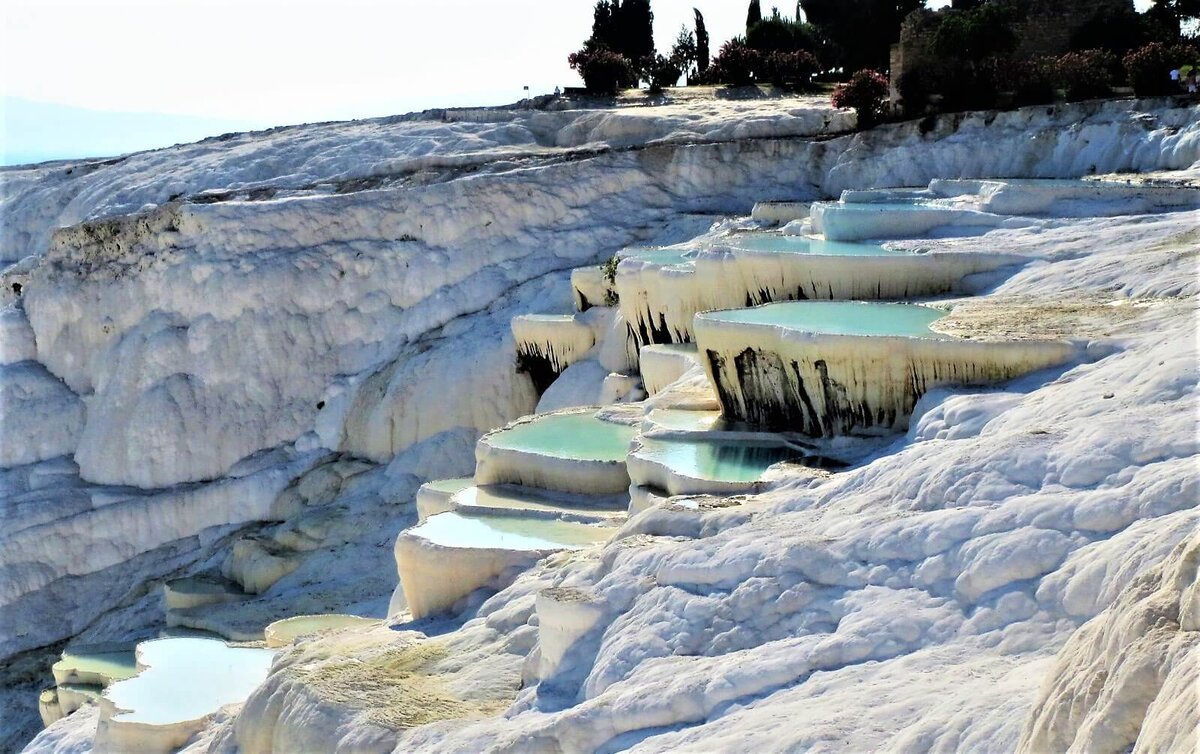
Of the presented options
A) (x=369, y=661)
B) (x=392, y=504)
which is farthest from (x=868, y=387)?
(x=392, y=504)

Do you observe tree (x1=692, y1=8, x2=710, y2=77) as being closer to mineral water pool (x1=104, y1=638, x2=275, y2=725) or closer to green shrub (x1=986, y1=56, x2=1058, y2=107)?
green shrub (x1=986, y1=56, x2=1058, y2=107)

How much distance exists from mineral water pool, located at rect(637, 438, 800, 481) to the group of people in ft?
37.2

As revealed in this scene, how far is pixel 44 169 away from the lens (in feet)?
108

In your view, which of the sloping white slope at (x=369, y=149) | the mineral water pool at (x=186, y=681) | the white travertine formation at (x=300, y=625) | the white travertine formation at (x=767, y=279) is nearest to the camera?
the mineral water pool at (x=186, y=681)

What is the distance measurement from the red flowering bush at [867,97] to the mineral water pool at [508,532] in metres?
13.7

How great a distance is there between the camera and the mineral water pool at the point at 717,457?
11.6 metres

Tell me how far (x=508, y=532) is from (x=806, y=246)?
18.7 feet

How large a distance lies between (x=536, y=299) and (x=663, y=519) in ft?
41.0

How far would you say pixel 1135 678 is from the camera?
5023 millimetres

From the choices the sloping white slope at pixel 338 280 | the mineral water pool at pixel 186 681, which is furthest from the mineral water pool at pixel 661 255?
the mineral water pool at pixel 186 681

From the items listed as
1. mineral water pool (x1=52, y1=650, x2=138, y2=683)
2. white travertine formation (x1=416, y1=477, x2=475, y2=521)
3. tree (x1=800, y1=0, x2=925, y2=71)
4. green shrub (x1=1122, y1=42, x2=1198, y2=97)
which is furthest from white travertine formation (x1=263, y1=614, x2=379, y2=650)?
tree (x1=800, y1=0, x2=925, y2=71)

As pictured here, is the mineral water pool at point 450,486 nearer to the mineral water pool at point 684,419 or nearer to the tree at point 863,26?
the mineral water pool at point 684,419

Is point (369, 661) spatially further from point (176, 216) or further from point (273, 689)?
point (176, 216)

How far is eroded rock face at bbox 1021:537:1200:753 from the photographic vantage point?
187 inches
